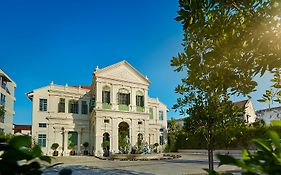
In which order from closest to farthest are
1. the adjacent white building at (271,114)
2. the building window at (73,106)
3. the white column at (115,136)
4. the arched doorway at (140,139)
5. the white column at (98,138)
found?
the adjacent white building at (271,114) → the white column at (98,138) → the white column at (115,136) → the arched doorway at (140,139) → the building window at (73,106)

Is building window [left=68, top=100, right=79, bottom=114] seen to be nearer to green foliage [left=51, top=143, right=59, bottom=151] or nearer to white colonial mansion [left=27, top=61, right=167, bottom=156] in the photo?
white colonial mansion [left=27, top=61, right=167, bottom=156]

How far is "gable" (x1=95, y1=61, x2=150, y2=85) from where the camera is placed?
96.3 ft

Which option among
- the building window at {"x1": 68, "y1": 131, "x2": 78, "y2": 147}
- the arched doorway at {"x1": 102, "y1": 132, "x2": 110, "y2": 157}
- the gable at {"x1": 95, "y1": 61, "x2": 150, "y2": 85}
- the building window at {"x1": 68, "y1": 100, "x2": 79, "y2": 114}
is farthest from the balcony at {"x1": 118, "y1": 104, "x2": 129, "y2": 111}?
the building window at {"x1": 68, "y1": 131, "x2": 78, "y2": 147}

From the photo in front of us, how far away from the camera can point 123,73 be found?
30547 mm

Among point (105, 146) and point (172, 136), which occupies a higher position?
point (172, 136)

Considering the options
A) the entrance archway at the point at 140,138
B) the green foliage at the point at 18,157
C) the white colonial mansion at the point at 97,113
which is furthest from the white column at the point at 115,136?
the green foliage at the point at 18,157

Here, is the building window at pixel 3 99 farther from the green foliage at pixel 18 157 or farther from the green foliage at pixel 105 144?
the green foliage at pixel 18 157

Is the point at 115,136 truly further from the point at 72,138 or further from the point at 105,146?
the point at 72,138

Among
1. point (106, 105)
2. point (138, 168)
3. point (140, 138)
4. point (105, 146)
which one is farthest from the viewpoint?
point (140, 138)

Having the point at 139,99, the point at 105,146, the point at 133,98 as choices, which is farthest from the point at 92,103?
the point at 105,146

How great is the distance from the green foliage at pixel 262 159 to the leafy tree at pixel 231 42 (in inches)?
69.9

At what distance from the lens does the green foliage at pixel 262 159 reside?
32.8 inches

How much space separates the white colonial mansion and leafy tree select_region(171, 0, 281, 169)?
25152 millimetres

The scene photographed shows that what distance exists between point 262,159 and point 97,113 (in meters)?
27.3
